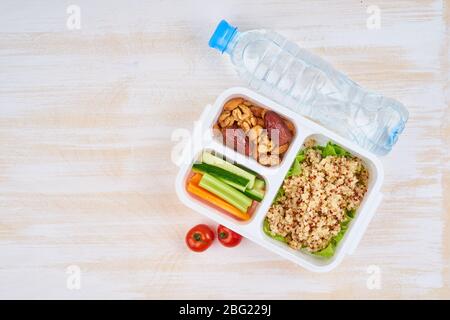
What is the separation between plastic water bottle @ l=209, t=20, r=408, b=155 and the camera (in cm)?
196

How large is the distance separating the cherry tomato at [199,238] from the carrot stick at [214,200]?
0.20 meters

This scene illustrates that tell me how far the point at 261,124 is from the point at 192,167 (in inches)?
11.0

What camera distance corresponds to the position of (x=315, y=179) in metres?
1.88

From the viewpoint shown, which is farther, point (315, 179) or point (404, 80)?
point (404, 80)

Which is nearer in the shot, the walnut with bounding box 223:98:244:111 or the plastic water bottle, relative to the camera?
the walnut with bounding box 223:98:244:111

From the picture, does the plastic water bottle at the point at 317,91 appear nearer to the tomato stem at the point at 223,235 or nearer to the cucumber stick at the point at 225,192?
the cucumber stick at the point at 225,192

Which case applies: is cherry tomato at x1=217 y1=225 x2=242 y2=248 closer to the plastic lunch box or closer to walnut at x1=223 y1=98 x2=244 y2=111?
the plastic lunch box

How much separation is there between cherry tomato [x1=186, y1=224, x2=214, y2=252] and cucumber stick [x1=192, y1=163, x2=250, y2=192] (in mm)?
280

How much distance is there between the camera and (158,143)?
2080 millimetres

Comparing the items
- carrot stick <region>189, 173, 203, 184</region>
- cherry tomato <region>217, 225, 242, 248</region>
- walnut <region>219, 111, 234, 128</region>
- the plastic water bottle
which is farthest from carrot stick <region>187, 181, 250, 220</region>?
the plastic water bottle

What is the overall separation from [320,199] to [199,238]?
0.47 meters
